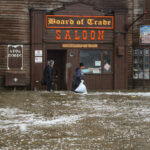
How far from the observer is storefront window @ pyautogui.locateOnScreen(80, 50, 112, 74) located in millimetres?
25062

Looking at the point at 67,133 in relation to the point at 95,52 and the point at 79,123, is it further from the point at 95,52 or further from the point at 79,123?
the point at 95,52

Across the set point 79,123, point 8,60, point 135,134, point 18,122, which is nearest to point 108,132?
point 135,134

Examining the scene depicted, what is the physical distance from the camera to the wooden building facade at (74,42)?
2406 centimetres

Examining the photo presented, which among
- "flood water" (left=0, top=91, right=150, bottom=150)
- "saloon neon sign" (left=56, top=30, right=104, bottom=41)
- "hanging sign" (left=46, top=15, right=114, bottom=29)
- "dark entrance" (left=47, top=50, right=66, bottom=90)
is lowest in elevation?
"flood water" (left=0, top=91, right=150, bottom=150)

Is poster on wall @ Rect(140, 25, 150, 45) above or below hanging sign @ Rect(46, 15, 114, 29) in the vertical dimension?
below

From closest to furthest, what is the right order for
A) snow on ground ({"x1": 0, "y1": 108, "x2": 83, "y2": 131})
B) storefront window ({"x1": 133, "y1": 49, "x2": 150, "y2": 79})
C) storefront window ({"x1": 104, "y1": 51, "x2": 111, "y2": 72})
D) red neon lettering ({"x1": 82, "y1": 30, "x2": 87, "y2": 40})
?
1. snow on ground ({"x1": 0, "y1": 108, "x2": 83, "y2": 131})
2. red neon lettering ({"x1": 82, "y1": 30, "x2": 87, "y2": 40})
3. storefront window ({"x1": 104, "y1": 51, "x2": 111, "y2": 72})
4. storefront window ({"x1": 133, "y1": 49, "x2": 150, "y2": 79})

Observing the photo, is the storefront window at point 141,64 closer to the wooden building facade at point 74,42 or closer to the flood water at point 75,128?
the wooden building facade at point 74,42

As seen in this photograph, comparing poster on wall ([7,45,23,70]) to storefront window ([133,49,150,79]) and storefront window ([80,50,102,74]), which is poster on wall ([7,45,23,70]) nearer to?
storefront window ([80,50,102,74])

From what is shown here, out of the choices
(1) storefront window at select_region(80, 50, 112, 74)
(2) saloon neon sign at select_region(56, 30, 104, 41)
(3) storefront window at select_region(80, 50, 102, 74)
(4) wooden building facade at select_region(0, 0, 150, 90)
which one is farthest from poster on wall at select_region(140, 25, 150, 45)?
(3) storefront window at select_region(80, 50, 102, 74)

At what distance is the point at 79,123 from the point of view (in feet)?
31.6

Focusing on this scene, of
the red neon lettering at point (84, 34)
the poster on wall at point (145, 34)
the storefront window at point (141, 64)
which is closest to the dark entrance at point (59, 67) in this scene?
the red neon lettering at point (84, 34)

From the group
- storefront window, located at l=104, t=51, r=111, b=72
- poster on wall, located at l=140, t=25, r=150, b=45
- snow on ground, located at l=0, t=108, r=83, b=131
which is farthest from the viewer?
poster on wall, located at l=140, t=25, r=150, b=45

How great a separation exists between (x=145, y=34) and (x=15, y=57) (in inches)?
314

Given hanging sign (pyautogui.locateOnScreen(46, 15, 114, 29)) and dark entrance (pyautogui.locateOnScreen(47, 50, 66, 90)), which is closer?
hanging sign (pyautogui.locateOnScreen(46, 15, 114, 29))
